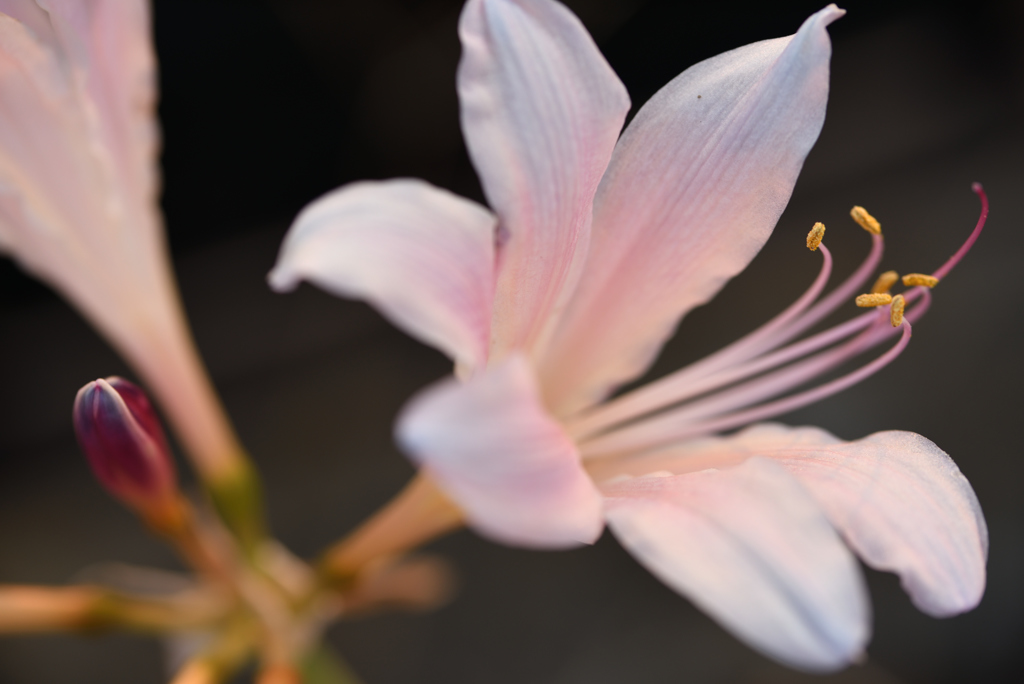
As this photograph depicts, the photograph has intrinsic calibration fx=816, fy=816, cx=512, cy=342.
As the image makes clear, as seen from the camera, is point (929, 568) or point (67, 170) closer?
point (929, 568)

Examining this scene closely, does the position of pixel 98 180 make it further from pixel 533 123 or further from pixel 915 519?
pixel 915 519

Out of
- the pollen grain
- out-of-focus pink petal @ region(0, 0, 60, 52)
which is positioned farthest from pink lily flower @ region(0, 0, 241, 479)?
the pollen grain

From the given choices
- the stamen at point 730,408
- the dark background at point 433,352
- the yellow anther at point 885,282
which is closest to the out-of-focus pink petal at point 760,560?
the stamen at point 730,408

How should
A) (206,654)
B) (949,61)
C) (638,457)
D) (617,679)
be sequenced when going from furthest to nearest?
(949,61) → (617,679) → (206,654) → (638,457)

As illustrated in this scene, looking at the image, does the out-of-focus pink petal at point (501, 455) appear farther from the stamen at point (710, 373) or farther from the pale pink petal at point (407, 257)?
the stamen at point (710, 373)

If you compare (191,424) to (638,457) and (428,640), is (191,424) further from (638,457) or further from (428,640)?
(428,640)

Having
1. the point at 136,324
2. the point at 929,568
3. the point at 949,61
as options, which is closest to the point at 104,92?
the point at 136,324
